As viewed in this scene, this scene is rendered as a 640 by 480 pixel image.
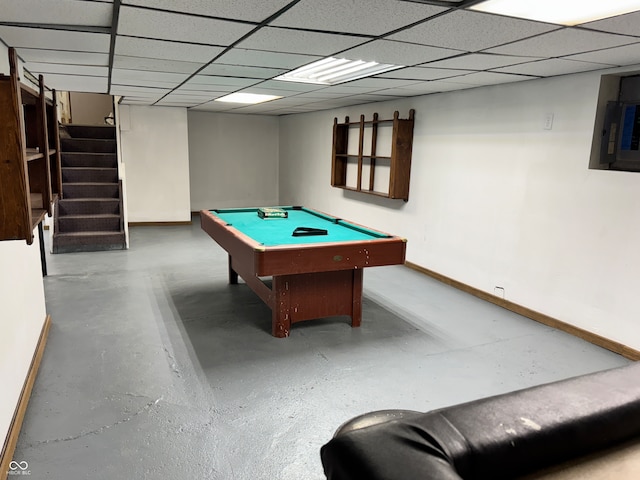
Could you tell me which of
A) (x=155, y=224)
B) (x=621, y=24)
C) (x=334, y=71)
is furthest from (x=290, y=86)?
(x=155, y=224)

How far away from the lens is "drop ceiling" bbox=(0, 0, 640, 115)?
6.70ft

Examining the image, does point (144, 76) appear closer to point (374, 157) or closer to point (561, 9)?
point (374, 157)

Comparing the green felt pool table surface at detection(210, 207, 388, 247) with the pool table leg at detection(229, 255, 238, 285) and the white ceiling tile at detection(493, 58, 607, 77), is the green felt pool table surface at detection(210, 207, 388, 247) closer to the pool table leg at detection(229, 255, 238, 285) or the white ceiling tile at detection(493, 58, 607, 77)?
the pool table leg at detection(229, 255, 238, 285)

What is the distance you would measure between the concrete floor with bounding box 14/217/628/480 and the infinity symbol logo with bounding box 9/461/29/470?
36 mm

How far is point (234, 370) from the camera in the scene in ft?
9.80

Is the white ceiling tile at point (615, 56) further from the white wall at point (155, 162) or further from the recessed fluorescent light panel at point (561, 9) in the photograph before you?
the white wall at point (155, 162)

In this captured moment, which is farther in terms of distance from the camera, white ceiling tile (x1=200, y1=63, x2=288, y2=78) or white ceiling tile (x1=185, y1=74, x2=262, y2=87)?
white ceiling tile (x1=185, y1=74, x2=262, y2=87)

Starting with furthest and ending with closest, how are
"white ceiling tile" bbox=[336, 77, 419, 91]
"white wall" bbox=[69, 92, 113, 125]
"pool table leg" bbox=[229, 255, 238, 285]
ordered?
"white wall" bbox=[69, 92, 113, 125]
"pool table leg" bbox=[229, 255, 238, 285]
"white ceiling tile" bbox=[336, 77, 419, 91]

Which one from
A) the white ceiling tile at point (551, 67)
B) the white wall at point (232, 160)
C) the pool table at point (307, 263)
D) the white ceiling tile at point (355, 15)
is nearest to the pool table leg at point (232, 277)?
the pool table at point (307, 263)

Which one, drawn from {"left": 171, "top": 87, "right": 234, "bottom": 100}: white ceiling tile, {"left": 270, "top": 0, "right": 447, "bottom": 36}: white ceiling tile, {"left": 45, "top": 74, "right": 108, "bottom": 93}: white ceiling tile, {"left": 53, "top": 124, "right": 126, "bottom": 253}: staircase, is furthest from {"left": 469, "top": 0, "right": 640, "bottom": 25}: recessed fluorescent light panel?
{"left": 53, "top": 124, "right": 126, "bottom": 253}: staircase

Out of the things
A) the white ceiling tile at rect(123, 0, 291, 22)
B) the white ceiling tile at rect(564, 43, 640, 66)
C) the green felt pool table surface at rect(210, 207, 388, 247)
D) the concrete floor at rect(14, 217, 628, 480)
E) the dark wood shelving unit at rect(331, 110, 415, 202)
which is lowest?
the concrete floor at rect(14, 217, 628, 480)

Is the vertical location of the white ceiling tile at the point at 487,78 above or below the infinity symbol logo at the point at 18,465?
above

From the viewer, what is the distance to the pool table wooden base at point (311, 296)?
3496 millimetres

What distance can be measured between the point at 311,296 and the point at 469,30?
2.19 metres
